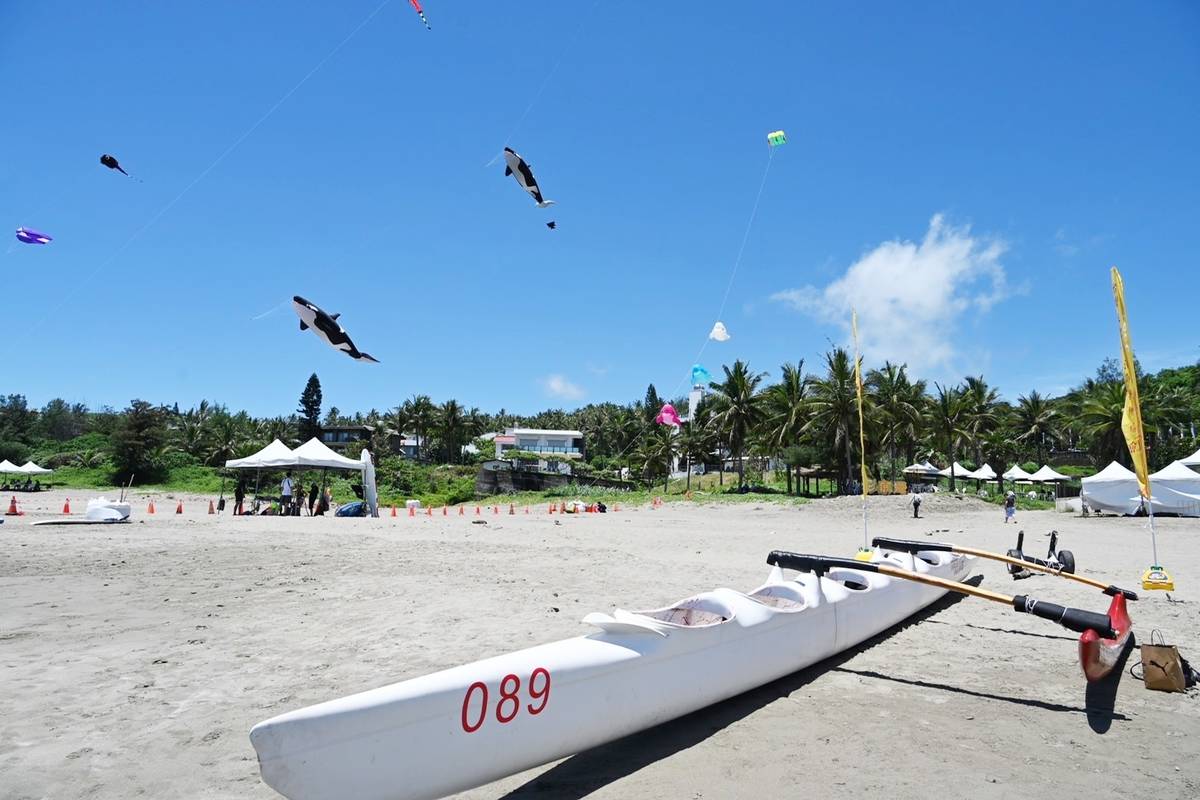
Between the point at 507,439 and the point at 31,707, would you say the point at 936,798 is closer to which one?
the point at 31,707

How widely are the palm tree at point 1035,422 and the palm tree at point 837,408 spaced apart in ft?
97.8

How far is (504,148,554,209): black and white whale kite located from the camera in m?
9.04

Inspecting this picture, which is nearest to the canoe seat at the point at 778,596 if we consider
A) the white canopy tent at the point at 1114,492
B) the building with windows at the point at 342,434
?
the white canopy tent at the point at 1114,492

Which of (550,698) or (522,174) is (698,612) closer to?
(550,698)

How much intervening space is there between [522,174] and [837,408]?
32490mm

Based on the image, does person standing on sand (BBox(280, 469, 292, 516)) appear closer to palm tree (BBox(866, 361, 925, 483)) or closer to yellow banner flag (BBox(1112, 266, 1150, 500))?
yellow banner flag (BBox(1112, 266, 1150, 500))

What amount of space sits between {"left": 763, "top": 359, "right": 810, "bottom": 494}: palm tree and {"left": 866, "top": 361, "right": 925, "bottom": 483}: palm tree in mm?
4015

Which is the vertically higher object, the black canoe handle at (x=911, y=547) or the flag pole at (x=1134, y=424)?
the flag pole at (x=1134, y=424)

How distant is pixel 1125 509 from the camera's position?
985 inches

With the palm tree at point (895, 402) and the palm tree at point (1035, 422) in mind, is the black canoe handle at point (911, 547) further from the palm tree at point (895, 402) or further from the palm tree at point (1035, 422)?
the palm tree at point (1035, 422)

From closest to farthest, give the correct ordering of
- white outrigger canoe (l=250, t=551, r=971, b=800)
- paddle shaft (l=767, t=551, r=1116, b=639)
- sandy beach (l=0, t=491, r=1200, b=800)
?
white outrigger canoe (l=250, t=551, r=971, b=800), sandy beach (l=0, t=491, r=1200, b=800), paddle shaft (l=767, t=551, r=1116, b=639)

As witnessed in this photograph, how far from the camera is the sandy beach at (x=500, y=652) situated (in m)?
3.87

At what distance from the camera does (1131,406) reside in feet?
30.7

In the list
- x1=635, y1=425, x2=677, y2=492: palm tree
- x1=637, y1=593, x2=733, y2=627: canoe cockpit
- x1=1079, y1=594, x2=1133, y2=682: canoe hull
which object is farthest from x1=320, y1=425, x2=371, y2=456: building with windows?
x1=1079, y1=594, x2=1133, y2=682: canoe hull
